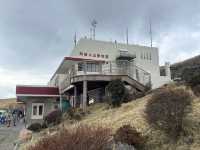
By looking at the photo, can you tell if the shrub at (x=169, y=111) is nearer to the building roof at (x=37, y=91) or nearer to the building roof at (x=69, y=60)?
the building roof at (x=69, y=60)

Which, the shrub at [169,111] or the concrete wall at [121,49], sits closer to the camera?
the shrub at [169,111]

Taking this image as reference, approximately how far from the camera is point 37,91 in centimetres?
3219

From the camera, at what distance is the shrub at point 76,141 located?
6.19m

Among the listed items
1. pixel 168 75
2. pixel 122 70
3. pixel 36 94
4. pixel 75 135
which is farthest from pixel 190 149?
pixel 36 94

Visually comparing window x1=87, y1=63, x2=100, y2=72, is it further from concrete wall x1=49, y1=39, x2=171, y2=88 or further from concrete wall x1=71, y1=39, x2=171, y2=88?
concrete wall x1=71, y1=39, x2=171, y2=88

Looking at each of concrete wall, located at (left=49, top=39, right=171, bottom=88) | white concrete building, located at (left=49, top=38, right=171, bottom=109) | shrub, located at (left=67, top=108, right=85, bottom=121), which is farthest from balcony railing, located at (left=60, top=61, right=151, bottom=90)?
shrub, located at (left=67, top=108, right=85, bottom=121)

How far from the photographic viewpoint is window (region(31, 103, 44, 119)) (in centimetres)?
3259

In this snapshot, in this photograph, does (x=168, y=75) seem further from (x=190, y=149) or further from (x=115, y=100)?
(x=190, y=149)

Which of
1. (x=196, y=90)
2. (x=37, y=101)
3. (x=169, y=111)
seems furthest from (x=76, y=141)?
(x=37, y=101)

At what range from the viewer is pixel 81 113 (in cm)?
2130

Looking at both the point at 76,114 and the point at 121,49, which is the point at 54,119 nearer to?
the point at 76,114

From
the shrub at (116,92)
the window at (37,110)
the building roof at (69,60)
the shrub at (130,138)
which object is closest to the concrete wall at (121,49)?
the building roof at (69,60)

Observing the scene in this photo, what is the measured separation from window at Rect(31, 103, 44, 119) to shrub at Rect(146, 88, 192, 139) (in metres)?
23.9

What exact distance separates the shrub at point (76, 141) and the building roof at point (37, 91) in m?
25.1
